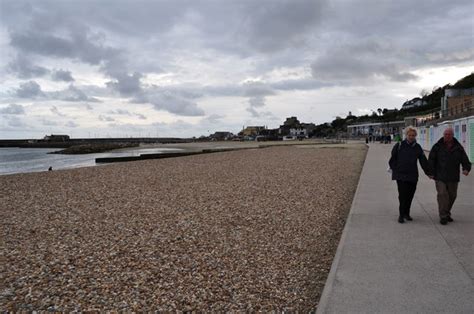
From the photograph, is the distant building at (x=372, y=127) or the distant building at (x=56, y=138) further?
the distant building at (x=56, y=138)

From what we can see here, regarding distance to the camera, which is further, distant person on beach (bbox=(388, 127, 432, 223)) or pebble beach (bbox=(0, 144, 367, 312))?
distant person on beach (bbox=(388, 127, 432, 223))

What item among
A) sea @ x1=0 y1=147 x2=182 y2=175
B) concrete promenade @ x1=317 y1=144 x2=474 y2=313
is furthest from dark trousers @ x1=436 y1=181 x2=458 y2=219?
sea @ x1=0 y1=147 x2=182 y2=175

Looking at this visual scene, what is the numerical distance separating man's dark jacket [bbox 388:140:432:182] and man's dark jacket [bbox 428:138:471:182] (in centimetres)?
17

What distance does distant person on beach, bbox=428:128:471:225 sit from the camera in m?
5.93

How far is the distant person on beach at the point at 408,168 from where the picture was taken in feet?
20.2

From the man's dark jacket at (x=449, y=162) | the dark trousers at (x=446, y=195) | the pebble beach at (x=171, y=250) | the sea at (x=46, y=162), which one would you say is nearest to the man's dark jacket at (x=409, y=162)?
the man's dark jacket at (x=449, y=162)

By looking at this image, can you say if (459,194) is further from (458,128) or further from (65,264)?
(458,128)

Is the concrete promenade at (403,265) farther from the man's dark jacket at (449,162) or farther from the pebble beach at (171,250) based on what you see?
the man's dark jacket at (449,162)

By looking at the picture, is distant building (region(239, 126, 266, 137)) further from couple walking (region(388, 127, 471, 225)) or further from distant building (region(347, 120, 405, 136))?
couple walking (region(388, 127, 471, 225))

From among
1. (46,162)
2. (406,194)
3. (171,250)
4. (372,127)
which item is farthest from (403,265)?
(372,127)

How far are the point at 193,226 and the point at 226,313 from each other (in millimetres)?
3329

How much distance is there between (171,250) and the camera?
17.2ft

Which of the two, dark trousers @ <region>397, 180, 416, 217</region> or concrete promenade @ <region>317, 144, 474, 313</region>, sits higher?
dark trousers @ <region>397, 180, 416, 217</region>

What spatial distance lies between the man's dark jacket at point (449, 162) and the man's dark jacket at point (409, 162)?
173 millimetres
